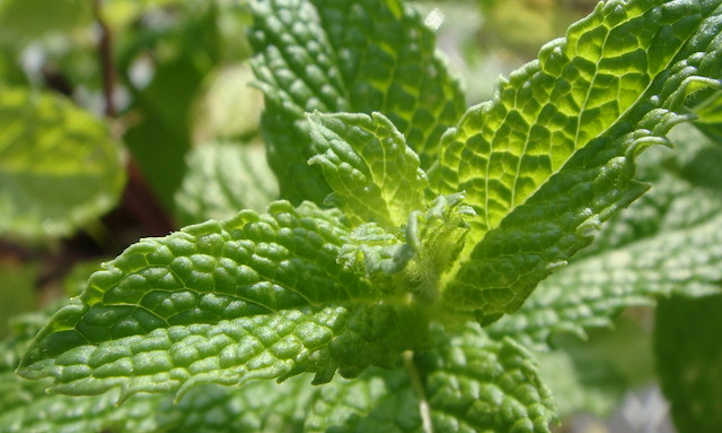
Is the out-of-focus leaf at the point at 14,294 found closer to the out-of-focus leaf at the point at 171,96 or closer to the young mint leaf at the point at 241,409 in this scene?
the out-of-focus leaf at the point at 171,96

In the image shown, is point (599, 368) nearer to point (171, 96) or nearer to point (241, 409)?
point (241, 409)

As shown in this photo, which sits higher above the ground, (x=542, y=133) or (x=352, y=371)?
(x=542, y=133)

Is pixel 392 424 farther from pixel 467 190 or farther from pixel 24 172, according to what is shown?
pixel 24 172

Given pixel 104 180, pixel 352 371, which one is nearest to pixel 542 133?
pixel 352 371

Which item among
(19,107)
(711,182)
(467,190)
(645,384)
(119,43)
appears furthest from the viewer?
(119,43)

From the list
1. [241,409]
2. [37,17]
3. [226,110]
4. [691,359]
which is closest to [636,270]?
[691,359]

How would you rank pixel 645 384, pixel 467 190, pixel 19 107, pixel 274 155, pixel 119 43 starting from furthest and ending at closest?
pixel 119 43 → pixel 645 384 → pixel 19 107 → pixel 274 155 → pixel 467 190

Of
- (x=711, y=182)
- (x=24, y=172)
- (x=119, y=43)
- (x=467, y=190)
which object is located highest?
(x=119, y=43)

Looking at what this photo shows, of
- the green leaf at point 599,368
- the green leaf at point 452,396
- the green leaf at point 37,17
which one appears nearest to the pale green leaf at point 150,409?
the green leaf at point 452,396
